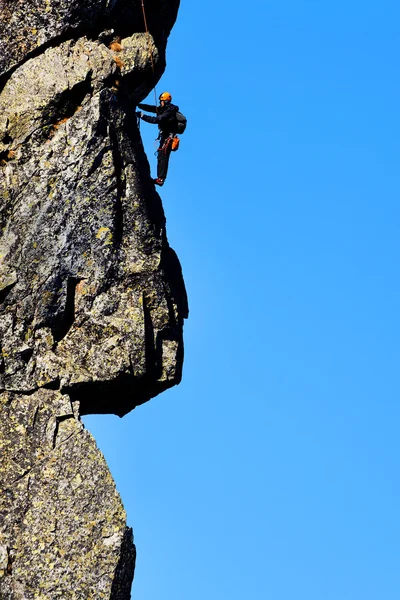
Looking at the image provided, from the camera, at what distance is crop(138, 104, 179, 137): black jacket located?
39.7m

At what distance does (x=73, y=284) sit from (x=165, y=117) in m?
5.69

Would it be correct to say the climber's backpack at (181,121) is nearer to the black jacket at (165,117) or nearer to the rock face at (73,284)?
the black jacket at (165,117)

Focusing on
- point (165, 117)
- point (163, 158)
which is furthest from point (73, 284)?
point (165, 117)

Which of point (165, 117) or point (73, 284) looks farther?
point (165, 117)

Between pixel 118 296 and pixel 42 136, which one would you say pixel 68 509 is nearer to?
pixel 118 296

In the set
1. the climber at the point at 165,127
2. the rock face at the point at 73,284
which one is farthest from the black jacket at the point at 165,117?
the rock face at the point at 73,284

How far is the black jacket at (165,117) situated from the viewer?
3972cm

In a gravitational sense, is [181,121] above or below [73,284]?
above

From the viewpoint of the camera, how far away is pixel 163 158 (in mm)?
39969

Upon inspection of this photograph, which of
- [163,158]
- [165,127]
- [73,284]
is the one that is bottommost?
[73,284]

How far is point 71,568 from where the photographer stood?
33969 mm

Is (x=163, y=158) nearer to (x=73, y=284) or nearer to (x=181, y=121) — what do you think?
(x=181, y=121)

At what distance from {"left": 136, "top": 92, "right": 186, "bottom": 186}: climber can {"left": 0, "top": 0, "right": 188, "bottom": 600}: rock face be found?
0.66 meters

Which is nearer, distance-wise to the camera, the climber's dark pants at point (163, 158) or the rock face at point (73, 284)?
the rock face at point (73, 284)
